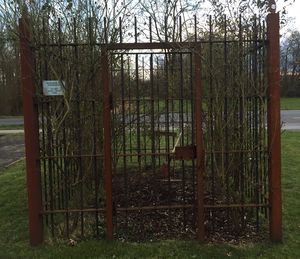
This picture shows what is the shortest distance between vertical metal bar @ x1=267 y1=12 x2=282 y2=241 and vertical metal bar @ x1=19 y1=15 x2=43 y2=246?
8.33ft

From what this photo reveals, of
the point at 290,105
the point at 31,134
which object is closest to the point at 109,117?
the point at 31,134

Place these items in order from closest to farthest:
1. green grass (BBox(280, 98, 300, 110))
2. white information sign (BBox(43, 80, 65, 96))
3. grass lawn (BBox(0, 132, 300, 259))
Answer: grass lawn (BBox(0, 132, 300, 259)), white information sign (BBox(43, 80, 65, 96)), green grass (BBox(280, 98, 300, 110))

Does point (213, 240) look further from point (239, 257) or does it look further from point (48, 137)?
point (48, 137)

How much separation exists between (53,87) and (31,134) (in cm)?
56

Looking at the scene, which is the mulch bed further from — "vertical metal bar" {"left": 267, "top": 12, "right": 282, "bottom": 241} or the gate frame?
"vertical metal bar" {"left": 267, "top": 12, "right": 282, "bottom": 241}

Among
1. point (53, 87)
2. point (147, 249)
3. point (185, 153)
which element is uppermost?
point (53, 87)

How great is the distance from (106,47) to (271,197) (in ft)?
7.96

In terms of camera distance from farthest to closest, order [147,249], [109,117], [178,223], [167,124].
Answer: [178,223], [167,124], [109,117], [147,249]

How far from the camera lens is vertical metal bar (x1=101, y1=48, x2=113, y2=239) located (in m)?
4.84

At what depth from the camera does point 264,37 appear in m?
4.97

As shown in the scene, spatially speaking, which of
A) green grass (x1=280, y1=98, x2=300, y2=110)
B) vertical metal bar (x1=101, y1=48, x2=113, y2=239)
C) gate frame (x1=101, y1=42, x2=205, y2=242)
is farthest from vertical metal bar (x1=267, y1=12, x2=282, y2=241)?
green grass (x1=280, y1=98, x2=300, y2=110)

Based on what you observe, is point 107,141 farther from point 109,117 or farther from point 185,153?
point 185,153

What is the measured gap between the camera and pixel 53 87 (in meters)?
4.93

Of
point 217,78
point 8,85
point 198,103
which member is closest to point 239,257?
point 198,103
